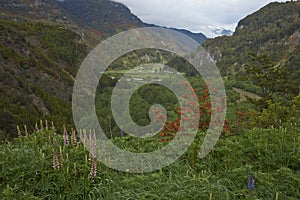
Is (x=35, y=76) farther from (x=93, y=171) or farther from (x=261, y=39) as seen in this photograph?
(x=261, y=39)

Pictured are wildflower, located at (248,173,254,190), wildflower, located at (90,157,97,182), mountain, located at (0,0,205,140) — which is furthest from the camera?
mountain, located at (0,0,205,140)

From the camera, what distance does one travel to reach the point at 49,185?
3496 millimetres

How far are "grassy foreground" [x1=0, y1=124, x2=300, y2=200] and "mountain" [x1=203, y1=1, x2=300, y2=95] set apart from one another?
78967 millimetres

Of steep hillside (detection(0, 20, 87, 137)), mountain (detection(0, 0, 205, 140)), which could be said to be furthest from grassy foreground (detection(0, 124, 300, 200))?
steep hillside (detection(0, 20, 87, 137))

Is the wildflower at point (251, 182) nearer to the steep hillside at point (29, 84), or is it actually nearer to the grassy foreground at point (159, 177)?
the grassy foreground at point (159, 177)

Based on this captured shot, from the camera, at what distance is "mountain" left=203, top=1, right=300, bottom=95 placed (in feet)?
318

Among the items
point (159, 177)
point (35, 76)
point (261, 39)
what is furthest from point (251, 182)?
point (261, 39)

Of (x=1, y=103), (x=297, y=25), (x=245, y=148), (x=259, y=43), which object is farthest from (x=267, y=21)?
(x=245, y=148)

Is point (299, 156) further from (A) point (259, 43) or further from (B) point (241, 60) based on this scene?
(A) point (259, 43)

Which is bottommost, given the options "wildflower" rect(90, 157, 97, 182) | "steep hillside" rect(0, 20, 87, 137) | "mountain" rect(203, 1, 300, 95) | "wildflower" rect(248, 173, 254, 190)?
"steep hillside" rect(0, 20, 87, 137)

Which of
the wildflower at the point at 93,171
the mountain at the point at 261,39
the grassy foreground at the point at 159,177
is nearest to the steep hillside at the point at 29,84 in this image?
the grassy foreground at the point at 159,177

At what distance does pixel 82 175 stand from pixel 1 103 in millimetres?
31633

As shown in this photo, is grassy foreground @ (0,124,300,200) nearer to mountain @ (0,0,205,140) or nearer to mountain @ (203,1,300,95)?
mountain @ (0,0,205,140)

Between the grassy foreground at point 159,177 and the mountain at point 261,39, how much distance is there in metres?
79.0
